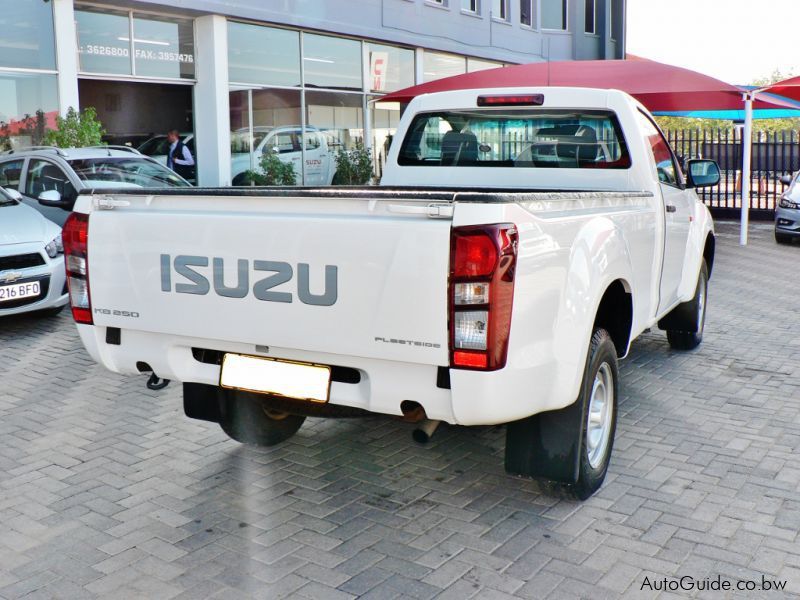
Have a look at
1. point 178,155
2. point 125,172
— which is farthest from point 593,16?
point 125,172

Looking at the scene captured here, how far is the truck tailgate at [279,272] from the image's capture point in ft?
10.8

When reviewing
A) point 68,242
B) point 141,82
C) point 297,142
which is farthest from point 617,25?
point 68,242

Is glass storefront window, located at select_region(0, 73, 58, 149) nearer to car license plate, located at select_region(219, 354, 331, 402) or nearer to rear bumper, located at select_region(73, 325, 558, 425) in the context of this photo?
rear bumper, located at select_region(73, 325, 558, 425)

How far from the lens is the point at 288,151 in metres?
19.0

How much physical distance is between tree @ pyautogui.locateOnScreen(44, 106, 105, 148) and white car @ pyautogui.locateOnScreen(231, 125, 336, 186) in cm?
451

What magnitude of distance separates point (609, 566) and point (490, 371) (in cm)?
96

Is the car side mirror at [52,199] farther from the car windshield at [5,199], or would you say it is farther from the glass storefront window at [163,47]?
the glass storefront window at [163,47]

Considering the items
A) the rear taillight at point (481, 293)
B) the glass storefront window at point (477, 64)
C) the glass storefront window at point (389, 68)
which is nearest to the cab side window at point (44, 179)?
the rear taillight at point (481, 293)

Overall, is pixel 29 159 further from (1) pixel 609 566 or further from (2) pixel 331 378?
(1) pixel 609 566

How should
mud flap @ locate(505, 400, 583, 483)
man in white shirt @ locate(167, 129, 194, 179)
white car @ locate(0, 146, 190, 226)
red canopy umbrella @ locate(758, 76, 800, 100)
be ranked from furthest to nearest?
man in white shirt @ locate(167, 129, 194, 179) < red canopy umbrella @ locate(758, 76, 800, 100) < white car @ locate(0, 146, 190, 226) < mud flap @ locate(505, 400, 583, 483)

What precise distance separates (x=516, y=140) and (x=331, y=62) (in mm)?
15213

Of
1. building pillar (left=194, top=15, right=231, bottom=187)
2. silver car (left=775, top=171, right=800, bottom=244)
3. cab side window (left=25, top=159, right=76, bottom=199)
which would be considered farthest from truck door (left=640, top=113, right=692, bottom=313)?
building pillar (left=194, top=15, right=231, bottom=187)

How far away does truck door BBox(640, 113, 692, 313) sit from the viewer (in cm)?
567

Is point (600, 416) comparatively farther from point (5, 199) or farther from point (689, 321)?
point (5, 199)
